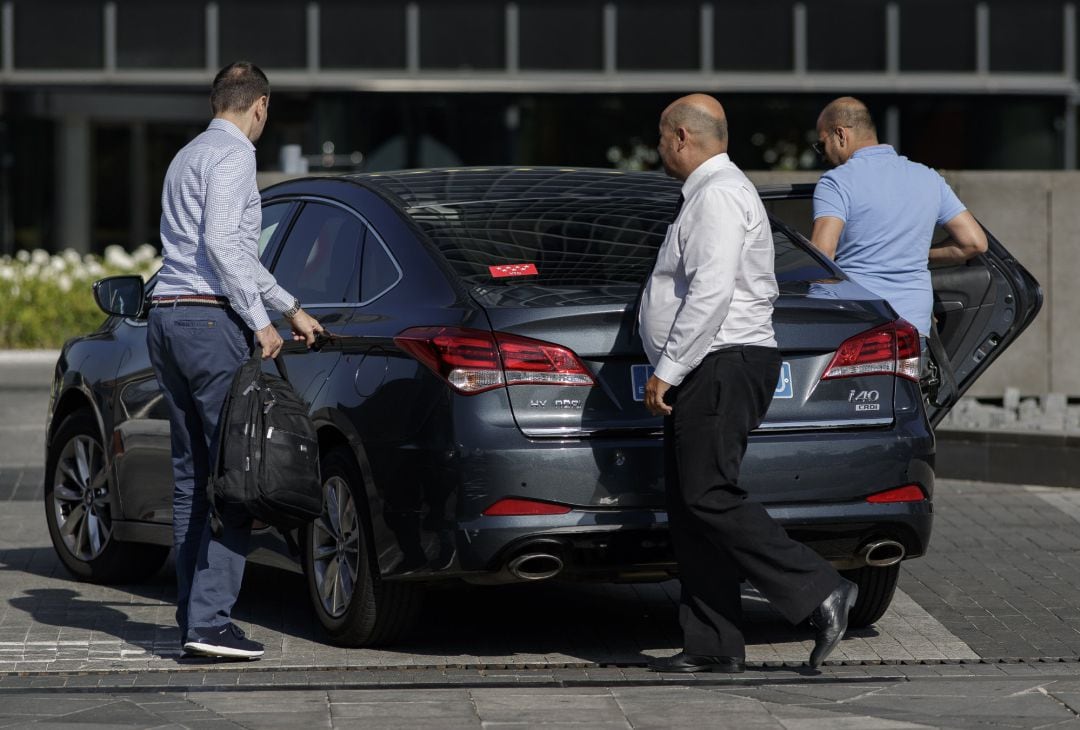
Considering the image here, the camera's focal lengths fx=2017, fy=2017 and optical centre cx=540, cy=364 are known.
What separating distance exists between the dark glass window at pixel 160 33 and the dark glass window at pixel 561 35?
3.63m

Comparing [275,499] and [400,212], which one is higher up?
[400,212]

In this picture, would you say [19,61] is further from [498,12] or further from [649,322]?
[649,322]

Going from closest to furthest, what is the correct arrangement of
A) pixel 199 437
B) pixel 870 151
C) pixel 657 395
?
1. pixel 657 395
2. pixel 199 437
3. pixel 870 151

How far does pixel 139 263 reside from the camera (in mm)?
18094

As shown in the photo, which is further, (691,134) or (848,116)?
(848,116)

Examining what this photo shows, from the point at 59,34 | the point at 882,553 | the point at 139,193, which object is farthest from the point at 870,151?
the point at 139,193

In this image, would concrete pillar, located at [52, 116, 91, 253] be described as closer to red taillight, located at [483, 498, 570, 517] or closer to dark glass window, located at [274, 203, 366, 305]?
dark glass window, located at [274, 203, 366, 305]

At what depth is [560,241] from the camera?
6520 mm

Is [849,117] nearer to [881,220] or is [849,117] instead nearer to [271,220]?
[881,220]

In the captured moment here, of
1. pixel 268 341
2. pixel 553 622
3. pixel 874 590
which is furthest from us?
pixel 553 622

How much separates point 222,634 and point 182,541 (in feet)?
1.23

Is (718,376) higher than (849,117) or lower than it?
lower

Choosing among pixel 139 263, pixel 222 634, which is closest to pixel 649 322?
pixel 222 634

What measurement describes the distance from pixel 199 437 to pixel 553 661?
1.34m
